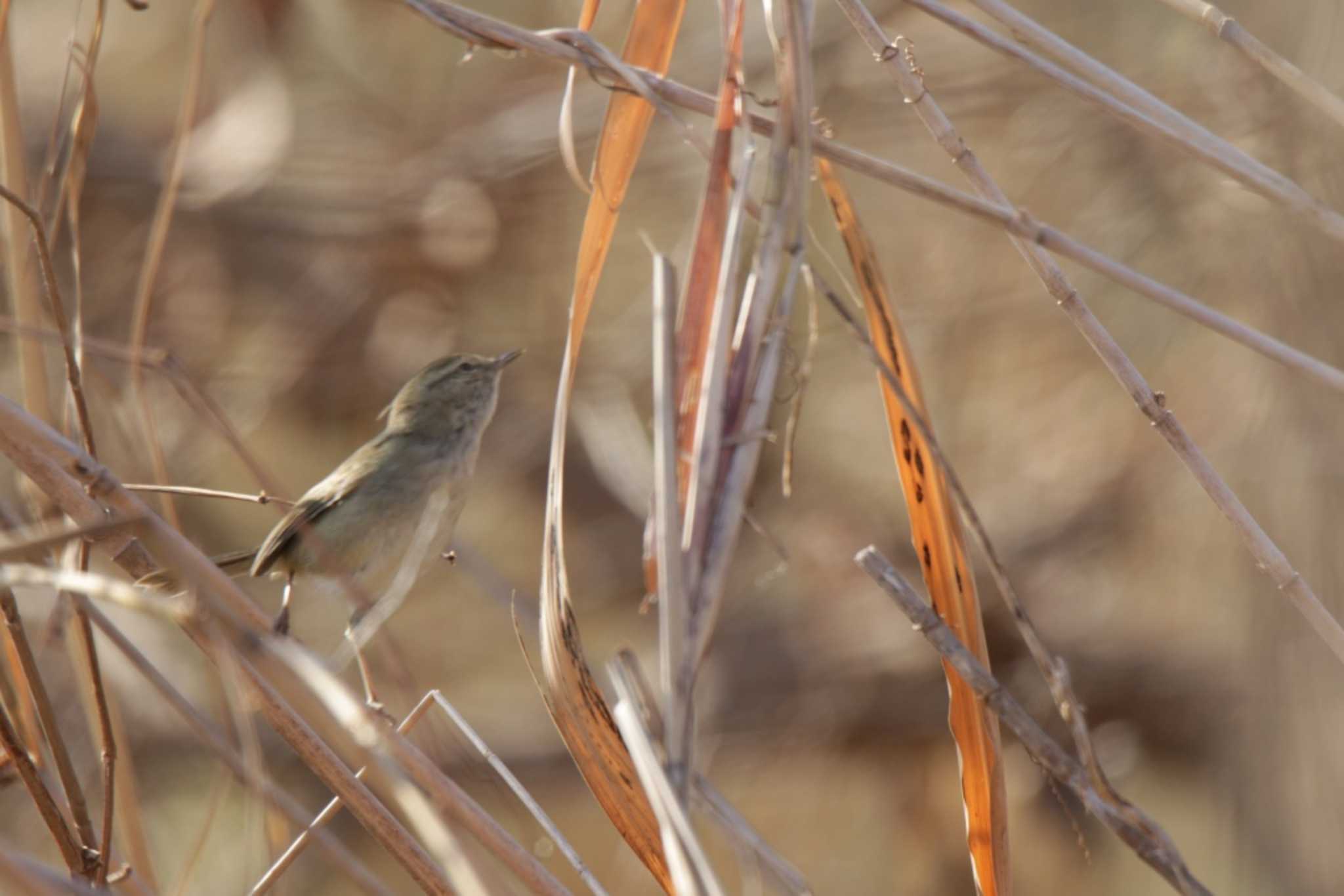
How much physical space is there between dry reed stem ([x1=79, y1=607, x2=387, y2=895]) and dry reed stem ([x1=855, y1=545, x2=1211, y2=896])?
19.9 inches

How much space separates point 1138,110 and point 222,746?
3.73ft

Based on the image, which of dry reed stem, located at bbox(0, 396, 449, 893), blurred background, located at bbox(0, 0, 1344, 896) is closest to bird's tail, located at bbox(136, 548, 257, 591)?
dry reed stem, located at bbox(0, 396, 449, 893)

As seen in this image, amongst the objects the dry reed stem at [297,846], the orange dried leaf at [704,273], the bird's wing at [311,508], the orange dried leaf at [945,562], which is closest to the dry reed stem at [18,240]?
the bird's wing at [311,508]

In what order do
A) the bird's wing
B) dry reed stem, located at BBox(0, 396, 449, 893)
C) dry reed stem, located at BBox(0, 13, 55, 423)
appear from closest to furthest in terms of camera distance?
dry reed stem, located at BBox(0, 396, 449, 893) → dry reed stem, located at BBox(0, 13, 55, 423) → the bird's wing

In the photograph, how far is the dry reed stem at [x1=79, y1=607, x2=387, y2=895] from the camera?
113cm

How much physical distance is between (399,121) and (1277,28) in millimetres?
2586

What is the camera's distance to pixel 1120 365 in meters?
1.47

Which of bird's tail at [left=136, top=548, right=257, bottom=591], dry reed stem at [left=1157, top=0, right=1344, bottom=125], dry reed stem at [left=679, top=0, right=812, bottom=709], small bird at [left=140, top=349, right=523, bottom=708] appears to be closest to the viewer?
dry reed stem at [left=679, top=0, right=812, bottom=709]

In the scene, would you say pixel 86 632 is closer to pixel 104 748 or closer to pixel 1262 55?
pixel 104 748

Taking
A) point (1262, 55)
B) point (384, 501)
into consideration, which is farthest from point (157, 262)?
point (1262, 55)

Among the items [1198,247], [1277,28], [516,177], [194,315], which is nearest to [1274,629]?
[1198,247]

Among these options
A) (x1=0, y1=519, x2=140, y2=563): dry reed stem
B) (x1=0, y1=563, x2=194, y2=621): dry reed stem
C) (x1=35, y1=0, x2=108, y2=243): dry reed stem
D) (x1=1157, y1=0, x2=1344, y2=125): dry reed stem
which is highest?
(x1=1157, y1=0, x2=1344, y2=125): dry reed stem

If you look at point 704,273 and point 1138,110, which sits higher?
point 1138,110

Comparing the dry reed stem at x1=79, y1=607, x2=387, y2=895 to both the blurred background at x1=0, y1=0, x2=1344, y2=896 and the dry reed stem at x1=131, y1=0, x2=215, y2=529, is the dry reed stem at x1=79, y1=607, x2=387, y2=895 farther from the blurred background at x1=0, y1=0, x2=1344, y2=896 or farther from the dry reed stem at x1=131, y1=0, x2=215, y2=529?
the blurred background at x1=0, y1=0, x2=1344, y2=896
